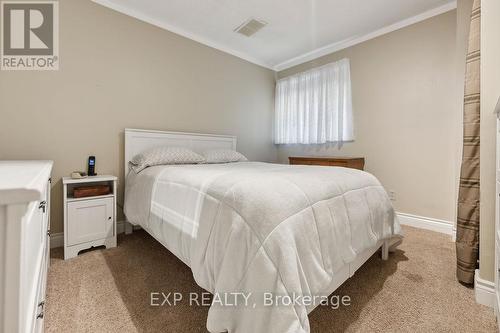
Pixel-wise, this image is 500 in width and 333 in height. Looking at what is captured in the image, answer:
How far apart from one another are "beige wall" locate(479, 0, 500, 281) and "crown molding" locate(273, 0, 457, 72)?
153 cm

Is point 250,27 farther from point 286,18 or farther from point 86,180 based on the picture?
point 86,180

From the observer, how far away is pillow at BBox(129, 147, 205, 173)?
2.21 m

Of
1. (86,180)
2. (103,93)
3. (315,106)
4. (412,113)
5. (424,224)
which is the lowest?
(424,224)

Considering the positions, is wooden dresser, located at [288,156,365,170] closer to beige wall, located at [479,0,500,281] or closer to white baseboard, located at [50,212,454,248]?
white baseboard, located at [50,212,454,248]

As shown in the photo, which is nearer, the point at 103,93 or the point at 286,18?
the point at 103,93

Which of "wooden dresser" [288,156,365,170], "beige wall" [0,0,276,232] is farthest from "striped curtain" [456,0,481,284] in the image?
"beige wall" [0,0,276,232]

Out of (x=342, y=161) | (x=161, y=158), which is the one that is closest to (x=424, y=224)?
(x=342, y=161)

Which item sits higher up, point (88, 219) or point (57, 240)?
point (88, 219)

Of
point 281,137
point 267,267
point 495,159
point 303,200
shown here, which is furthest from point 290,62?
point 267,267

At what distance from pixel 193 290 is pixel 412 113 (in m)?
2.93

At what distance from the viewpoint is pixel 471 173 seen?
151cm

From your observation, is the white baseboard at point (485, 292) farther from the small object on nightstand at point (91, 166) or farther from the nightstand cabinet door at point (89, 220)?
the small object on nightstand at point (91, 166)

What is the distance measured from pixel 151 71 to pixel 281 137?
7.39ft

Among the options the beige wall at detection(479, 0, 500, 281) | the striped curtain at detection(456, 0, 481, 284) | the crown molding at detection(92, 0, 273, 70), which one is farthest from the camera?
the crown molding at detection(92, 0, 273, 70)
